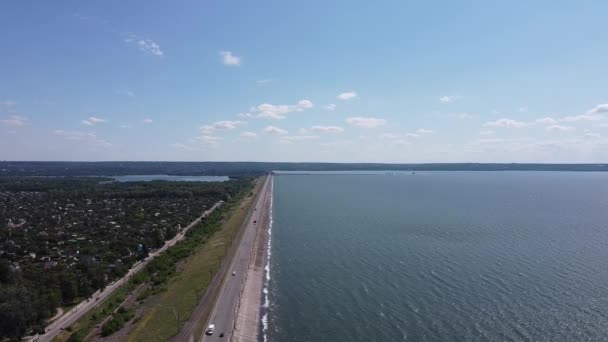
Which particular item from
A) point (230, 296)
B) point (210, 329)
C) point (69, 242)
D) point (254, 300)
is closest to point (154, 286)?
point (230, 296)

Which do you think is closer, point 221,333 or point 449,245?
point 221,333

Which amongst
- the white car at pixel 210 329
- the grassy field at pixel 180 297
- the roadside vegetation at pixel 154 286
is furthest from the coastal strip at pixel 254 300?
the roadside vegetation at pixel 154 286

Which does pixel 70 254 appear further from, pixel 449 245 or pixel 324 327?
pixel 449 245

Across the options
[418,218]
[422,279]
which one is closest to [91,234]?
[422,279]

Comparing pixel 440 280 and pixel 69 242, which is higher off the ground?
pixel 440 280

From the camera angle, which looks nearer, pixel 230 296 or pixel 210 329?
pixel 210 329

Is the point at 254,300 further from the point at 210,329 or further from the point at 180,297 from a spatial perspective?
the point at 210,329

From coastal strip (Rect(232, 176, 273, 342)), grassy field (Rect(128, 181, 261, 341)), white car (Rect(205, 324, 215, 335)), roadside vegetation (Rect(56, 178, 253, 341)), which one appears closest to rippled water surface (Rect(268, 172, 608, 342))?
coastal strip (Rect(232, 176, 273, 342))
